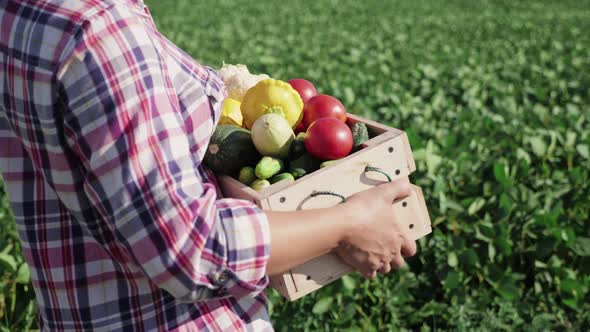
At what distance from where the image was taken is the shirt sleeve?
3.46 feet

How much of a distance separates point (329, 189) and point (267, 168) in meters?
0.17

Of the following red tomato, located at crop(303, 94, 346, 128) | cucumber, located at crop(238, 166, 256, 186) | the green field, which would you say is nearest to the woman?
cucumber, located at crop(238, 166, 256, 186)

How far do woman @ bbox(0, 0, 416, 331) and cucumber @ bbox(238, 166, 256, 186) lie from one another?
13.9 inches

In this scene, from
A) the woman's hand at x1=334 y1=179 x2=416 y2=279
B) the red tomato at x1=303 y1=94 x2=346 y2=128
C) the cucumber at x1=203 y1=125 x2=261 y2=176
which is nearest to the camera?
the woman's hand at x1=334 y1=179 x2=416 y2=279

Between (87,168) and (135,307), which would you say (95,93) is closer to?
(87,168)

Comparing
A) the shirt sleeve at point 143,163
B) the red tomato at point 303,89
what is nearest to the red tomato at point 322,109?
the red tomato at point 303,89

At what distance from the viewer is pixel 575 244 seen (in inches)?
140

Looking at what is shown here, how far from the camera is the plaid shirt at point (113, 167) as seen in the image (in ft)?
3.48

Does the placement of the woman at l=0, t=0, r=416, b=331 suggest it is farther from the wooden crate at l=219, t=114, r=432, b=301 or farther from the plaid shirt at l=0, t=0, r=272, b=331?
the wooden crate at l=219, t=114, r=432, b=301

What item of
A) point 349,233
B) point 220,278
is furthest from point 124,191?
point 349,233

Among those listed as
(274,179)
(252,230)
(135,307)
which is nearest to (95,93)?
(252,230)

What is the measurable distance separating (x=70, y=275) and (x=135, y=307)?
6.0 inches

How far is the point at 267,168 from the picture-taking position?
1618 mm

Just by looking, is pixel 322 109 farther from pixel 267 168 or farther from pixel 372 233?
pixel 372 233
